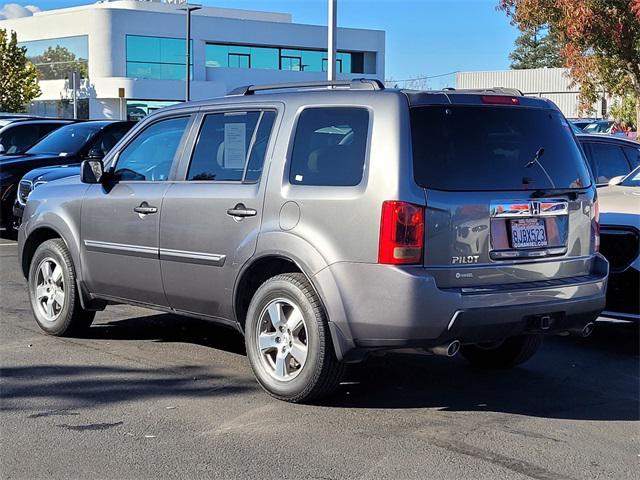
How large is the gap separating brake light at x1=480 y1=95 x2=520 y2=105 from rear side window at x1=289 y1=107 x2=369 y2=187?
778 mm

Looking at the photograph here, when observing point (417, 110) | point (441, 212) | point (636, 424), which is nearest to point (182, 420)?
point (441, 212)

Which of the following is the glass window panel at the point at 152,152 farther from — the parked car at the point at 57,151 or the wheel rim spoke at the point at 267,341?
the parked car at the point at 57,151

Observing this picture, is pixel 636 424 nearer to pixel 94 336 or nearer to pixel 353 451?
pixel 353 451

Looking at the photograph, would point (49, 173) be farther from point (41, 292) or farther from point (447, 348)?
point (447, 348)

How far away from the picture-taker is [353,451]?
493cm

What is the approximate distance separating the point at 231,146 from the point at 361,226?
145 cm

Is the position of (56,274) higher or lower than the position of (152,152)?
lower

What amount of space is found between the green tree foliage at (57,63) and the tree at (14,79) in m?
3.79

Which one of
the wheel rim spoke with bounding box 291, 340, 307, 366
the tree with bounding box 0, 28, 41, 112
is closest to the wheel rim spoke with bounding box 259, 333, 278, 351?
the wheel rim spoke with bounding box 291, 340, 307, 366

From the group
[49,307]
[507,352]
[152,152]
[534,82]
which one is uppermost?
[534,82]

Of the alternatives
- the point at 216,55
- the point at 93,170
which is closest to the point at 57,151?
the point at 93,170

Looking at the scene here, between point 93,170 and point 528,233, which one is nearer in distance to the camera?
point 528,233

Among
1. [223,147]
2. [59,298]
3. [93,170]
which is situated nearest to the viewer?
[223,147]

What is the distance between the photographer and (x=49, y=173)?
40.8ft
